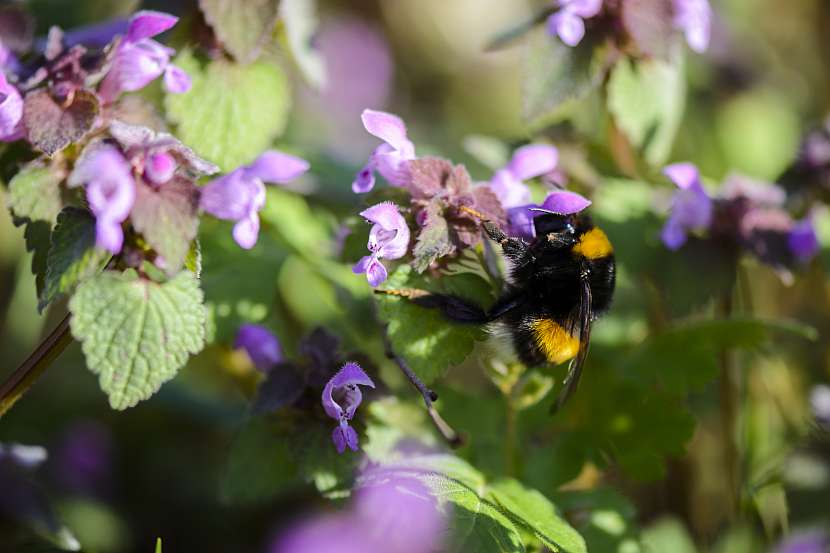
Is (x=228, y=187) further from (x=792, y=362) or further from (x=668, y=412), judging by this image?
(x=792, y=362)

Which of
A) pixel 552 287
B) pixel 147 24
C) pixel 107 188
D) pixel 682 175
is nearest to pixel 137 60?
pixel 147 24

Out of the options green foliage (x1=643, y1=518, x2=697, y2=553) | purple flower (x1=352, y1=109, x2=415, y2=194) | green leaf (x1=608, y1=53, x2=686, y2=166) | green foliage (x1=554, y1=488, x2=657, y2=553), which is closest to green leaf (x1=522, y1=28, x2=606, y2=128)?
green leaf (x1=608, y1=53, x2=686, y2=166)

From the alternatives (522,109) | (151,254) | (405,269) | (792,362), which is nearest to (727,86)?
(792,362)

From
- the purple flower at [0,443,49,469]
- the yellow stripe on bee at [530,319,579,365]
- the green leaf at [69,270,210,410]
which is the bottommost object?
the purple flower at [0,443,49,469]

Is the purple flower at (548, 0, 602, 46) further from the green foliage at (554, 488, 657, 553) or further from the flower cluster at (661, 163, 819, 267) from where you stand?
the green foliage at (554, 488, 657, 553)

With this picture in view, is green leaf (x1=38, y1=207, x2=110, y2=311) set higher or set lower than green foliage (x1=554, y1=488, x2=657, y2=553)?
higher

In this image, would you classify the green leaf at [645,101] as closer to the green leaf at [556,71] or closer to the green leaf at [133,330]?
the green leaf at [556,71]

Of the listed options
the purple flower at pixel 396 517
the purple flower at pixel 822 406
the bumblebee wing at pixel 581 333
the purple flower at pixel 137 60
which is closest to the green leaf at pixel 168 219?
the purple flower at pixel 137 60

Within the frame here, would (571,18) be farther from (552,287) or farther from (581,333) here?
(581,333)
